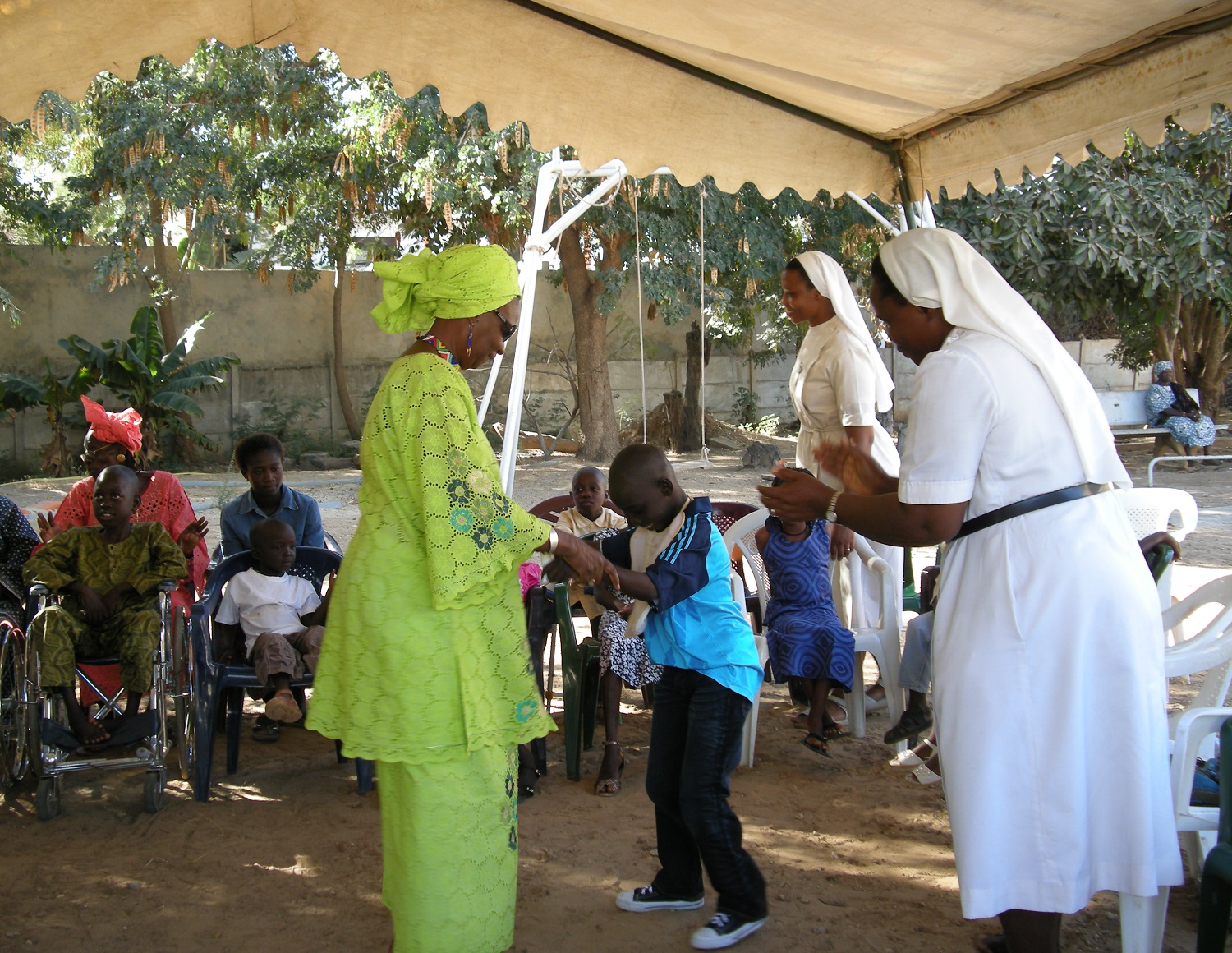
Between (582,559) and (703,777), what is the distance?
2.42ft

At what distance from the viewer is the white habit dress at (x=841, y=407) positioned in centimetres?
432

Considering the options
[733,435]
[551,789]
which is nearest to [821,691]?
[551,789]

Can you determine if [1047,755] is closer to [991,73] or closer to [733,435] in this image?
[991,73]

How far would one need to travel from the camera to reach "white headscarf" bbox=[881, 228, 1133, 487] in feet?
7.54

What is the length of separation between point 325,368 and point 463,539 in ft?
55.2

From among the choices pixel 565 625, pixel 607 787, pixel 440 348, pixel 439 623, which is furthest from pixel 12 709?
pixel 440 348

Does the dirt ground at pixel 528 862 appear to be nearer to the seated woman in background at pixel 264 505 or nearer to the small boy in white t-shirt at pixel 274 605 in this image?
the small boy in white t-shirt at pixel 274 605

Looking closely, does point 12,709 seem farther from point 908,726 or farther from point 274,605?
point 908,726

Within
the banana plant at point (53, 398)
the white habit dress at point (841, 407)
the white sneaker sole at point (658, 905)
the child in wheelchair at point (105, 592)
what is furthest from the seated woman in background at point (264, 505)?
the banana plant at point (53, 398)

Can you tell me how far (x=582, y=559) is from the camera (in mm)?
2541

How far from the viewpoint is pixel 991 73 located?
13.2 feet

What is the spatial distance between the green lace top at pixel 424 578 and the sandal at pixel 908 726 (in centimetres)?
236

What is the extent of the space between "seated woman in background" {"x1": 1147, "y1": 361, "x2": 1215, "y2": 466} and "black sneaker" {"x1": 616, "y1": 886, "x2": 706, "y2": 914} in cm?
1373

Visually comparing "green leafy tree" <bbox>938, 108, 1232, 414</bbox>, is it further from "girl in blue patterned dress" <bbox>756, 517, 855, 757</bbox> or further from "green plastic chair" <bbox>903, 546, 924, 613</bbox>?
"girl in blue patterned dress" <bbox>756, 517, 855, 757</bbox>
